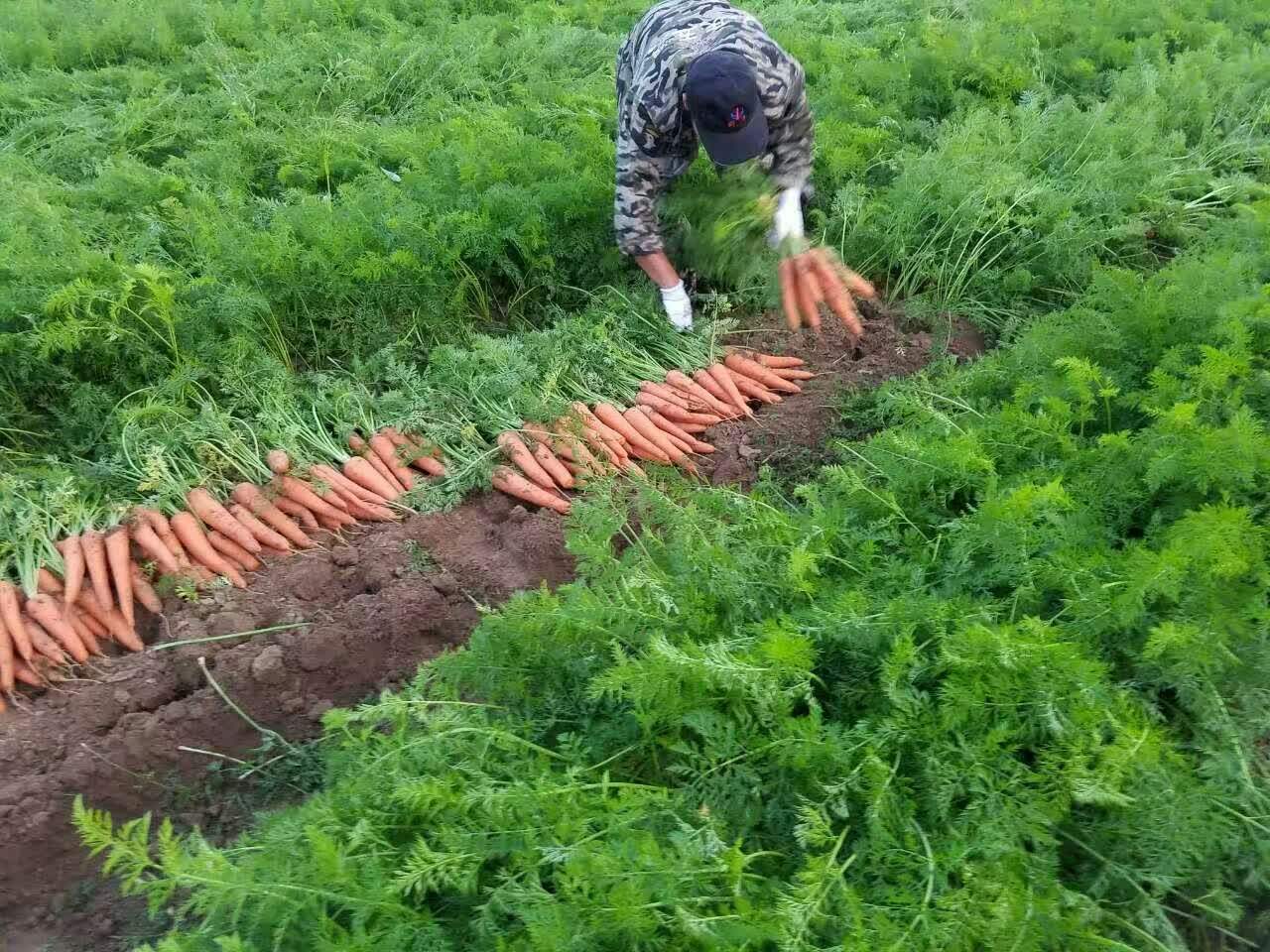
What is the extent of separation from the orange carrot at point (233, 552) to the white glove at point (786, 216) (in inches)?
105

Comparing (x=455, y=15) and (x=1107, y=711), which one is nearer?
(x=1107, y=711)

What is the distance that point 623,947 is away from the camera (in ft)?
5.61

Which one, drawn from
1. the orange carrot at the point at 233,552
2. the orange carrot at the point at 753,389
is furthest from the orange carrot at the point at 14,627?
the orange carrot at the point at 753,389

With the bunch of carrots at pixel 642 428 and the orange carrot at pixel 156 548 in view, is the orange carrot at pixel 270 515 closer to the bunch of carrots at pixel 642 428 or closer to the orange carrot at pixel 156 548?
the orange carrot at pixel 156 548

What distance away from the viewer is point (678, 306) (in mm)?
4105

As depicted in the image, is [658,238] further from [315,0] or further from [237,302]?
[315,0]

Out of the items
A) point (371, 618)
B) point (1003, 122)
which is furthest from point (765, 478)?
point (1003, 122)

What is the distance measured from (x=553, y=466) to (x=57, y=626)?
1969 mm

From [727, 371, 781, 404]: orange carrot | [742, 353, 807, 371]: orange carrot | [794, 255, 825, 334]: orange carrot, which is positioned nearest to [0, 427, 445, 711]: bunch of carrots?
[727, 371, 781, 404]: orange carrot

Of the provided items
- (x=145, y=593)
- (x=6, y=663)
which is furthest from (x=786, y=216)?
(x=6, y=663)

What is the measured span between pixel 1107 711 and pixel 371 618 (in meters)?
2.43

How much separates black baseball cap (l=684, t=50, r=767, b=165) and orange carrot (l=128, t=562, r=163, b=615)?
2.80 m

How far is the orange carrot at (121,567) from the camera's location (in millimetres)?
3232

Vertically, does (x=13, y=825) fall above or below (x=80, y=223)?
below
